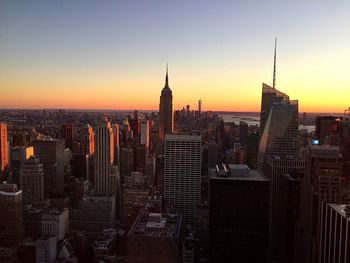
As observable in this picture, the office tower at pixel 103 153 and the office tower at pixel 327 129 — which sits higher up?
the office tower at pixel 327 129

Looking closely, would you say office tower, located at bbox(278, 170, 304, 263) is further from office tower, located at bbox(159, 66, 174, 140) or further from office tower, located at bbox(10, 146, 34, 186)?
office tower, located at bbox(159, 66, 174, 140)

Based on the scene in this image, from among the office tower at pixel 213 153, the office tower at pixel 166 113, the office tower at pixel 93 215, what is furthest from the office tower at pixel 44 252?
the office tower at pixel 166 113

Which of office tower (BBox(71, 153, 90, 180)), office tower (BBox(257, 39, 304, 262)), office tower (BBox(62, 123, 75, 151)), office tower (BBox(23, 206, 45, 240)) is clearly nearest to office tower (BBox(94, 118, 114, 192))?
Answer: office tower (BBox(71, 153, 90, 180))

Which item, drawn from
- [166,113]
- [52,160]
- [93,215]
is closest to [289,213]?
[93,215]

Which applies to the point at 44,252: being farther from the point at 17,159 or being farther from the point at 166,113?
the point at 166,113

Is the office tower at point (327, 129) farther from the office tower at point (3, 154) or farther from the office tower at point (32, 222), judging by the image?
the office tower at point (3, 154)

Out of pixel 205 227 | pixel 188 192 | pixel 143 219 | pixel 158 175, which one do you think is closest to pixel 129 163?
pixel 158 175

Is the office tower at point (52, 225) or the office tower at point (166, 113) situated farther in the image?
the office tower at point (166, 113)
